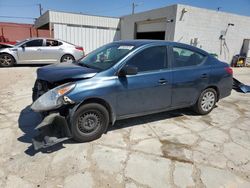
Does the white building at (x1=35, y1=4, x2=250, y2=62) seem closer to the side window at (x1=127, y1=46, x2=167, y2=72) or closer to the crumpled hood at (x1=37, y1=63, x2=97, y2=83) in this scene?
the side window at (x1=127, y1=46, x2=167, y2=72)

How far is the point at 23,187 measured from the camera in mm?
2408

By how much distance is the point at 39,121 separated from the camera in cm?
410

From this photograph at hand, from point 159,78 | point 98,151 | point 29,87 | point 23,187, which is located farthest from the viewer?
point 29,87

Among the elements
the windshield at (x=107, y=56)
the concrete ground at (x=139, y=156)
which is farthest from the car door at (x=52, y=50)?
the windshield at (x=107, y=56)

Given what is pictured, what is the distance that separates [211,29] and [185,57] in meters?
11.1

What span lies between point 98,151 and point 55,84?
121cm

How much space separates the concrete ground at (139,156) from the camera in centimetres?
260

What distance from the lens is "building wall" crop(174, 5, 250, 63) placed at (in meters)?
12.7

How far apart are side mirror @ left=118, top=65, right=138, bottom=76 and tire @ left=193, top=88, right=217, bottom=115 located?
1940 mm

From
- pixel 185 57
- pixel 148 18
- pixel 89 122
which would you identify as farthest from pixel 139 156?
pixel 148 18

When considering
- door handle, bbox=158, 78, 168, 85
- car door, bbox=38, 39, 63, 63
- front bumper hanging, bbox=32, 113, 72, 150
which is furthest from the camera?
car door, bbox=38, 39, 63, 63

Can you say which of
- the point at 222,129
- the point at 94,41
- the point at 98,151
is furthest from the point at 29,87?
the point at 94,41

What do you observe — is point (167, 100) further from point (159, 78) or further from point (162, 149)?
point (162, 149)

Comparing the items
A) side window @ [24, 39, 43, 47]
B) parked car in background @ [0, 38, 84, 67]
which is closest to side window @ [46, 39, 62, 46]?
parked car in background @ [0, 38, 84, 67]
